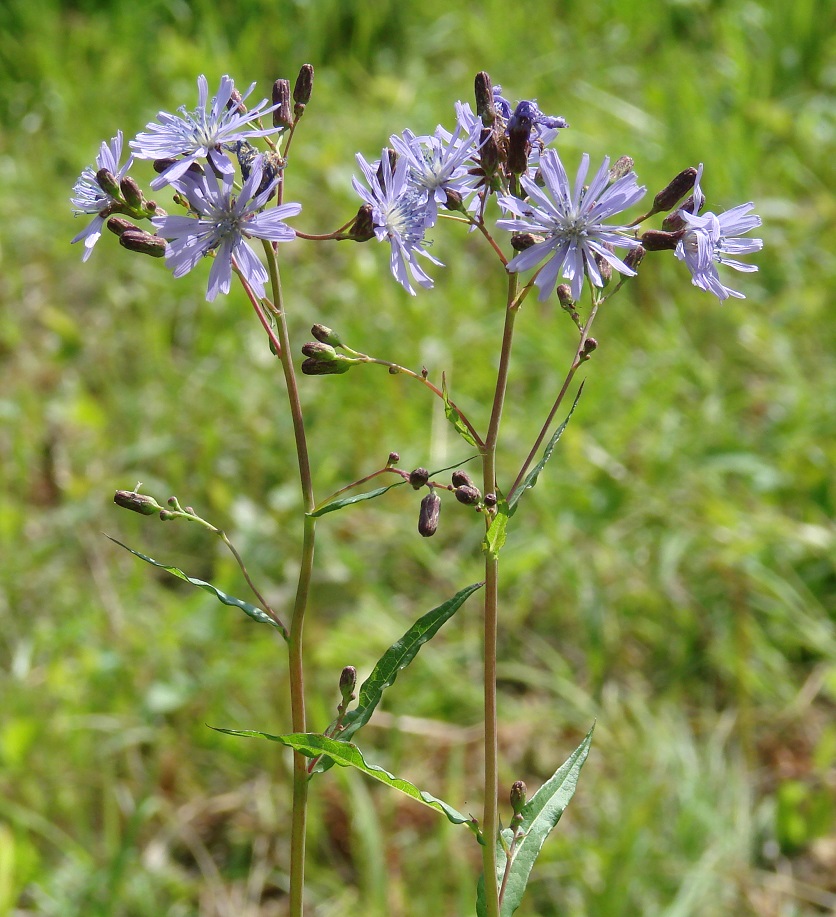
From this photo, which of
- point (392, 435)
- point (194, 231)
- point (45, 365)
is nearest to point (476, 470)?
point (392, 435)

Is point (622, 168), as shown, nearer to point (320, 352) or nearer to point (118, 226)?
point (320, 352)

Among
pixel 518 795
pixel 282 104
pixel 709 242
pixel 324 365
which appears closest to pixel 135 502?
pixel 324 365

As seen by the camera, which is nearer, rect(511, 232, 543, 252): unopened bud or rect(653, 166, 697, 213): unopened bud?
rect(511, 232, 543, 252): unopened bud

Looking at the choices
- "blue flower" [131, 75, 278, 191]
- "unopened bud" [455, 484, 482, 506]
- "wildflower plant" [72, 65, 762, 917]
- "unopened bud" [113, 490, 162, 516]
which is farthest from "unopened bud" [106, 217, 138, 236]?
"unopened bud" [455, 484, 482, 506]

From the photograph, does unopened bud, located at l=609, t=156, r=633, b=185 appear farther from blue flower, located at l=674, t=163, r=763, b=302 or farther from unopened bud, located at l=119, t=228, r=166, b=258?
unopened bud, located at l=119, t=228, r=166, b=258

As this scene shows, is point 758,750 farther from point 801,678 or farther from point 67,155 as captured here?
point 67,155

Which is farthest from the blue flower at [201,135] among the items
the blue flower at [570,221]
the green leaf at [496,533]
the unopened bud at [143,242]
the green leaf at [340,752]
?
the green leaf at [340,752]

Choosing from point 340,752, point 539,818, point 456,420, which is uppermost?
point 456,420
